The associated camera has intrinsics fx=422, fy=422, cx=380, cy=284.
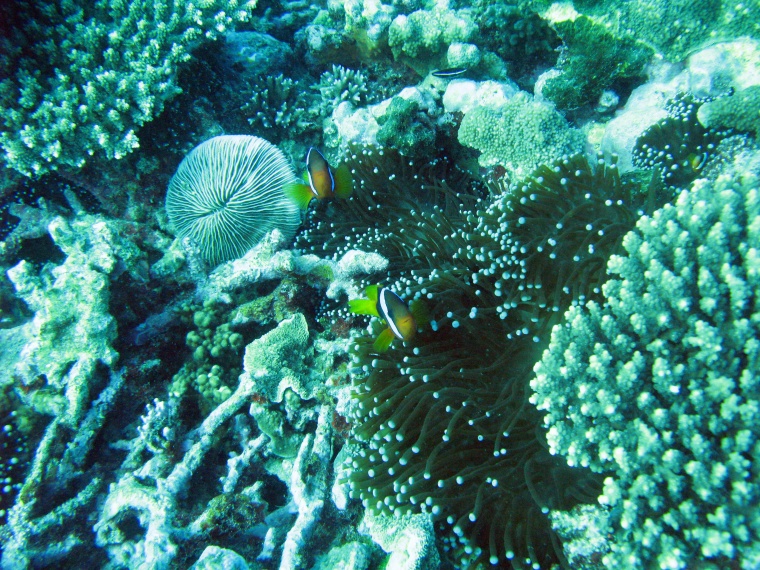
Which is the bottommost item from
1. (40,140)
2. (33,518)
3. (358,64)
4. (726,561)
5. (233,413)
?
(726,561)

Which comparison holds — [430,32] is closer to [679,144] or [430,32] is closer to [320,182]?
[320,182]

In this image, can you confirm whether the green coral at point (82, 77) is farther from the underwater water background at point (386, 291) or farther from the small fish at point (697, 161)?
the small fish at point (697, 161)

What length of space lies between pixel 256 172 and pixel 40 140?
7.83ft

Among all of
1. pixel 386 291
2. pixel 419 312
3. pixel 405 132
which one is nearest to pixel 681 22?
pixel 405 132

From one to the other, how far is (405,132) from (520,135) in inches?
50.3

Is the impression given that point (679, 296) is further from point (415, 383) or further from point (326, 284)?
point (326, 284)

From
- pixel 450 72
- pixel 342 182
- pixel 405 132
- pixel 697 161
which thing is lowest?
pixel 697 161

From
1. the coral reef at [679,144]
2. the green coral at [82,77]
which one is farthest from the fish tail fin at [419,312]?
the green coral at [82,77]

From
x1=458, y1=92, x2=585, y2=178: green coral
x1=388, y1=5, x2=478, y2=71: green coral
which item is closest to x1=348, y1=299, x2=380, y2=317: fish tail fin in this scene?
x1=458, y1=92, x2=585, y2=178: green coral

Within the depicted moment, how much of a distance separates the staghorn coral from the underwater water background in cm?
2

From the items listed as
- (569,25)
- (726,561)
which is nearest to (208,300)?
(726,561)

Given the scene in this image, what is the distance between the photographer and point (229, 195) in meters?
Result: 5.20

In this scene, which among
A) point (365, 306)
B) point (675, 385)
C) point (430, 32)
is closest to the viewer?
point (675, 385)

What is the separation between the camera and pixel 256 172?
5188 mm
